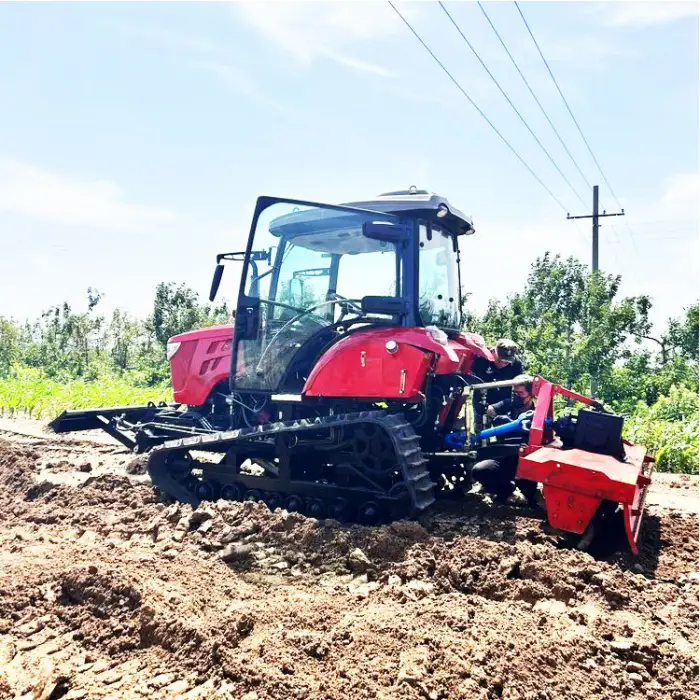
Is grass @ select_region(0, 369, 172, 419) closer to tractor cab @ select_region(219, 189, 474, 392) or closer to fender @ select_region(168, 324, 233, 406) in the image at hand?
fender @ select_region(168, 324, 233, 406)

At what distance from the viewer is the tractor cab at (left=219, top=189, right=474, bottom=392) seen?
219 inches

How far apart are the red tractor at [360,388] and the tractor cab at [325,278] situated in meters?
0.01

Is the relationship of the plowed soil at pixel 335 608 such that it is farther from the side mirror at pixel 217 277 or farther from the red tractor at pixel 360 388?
the side mirror at pixel 217 277

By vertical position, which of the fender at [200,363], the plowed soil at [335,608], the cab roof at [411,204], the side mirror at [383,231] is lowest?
the plowed soil at [335,608]

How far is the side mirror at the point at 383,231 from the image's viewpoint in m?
5.18

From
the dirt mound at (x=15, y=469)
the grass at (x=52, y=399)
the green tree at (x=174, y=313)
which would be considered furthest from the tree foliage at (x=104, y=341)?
the dirt mound at (x=15, y=469)

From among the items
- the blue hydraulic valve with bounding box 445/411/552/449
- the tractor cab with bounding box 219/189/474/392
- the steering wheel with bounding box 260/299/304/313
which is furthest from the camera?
the steering wheel with bounding box 260/299/304/313

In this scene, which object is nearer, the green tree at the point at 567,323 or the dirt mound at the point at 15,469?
the dirt mound at the point at 15,469

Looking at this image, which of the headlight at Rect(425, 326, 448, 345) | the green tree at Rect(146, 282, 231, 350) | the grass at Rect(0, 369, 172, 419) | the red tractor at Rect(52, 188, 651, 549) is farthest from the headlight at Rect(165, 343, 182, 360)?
the green tree at Rect(146, 282, 231, 350)

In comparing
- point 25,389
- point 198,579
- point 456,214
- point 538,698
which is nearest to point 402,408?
point 456,214

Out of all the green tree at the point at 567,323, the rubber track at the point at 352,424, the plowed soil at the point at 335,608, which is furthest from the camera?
the green tree at the point at 567,323

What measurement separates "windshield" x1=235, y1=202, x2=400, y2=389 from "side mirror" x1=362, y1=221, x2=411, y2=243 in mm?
182

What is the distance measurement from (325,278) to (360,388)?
1.13 metres

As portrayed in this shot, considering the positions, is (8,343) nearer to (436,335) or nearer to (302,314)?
(302,314)
